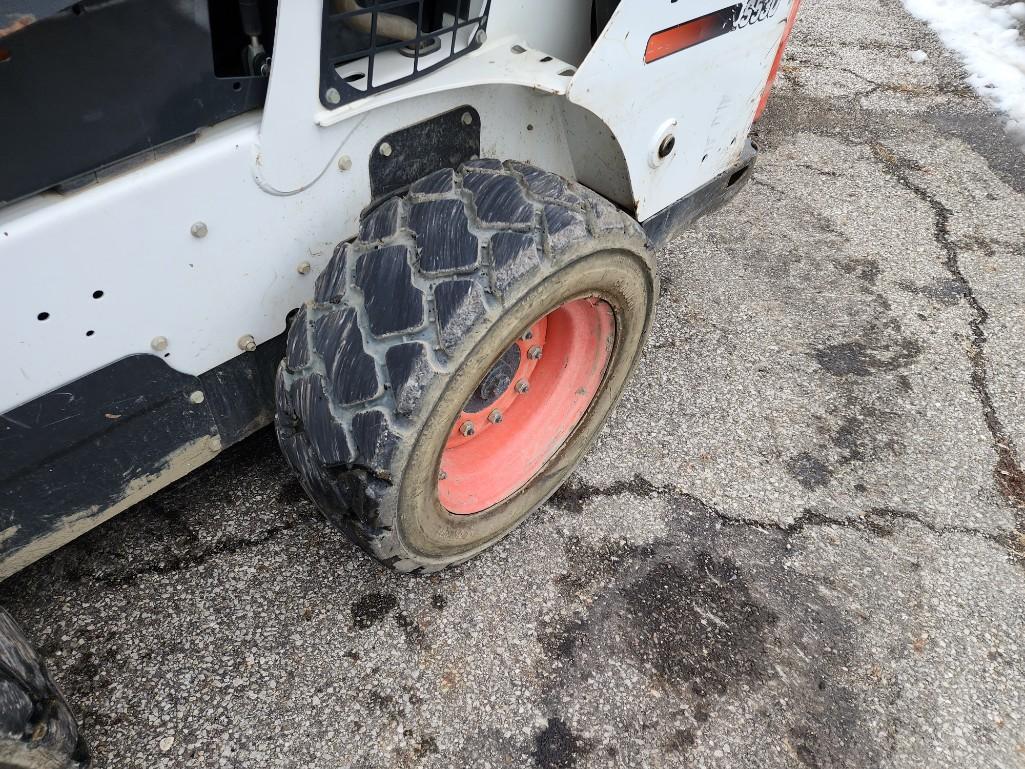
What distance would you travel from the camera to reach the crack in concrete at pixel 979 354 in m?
2.22

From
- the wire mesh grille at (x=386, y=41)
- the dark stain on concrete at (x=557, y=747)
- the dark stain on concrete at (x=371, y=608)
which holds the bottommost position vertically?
the dark stain on concrete at (x=557, y=747)

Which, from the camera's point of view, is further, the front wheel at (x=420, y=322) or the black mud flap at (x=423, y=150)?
the black mud flap at (x=423, y=150)

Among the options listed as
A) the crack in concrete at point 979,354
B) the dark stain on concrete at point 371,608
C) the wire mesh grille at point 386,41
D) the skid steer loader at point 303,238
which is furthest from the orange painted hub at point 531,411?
the crack in concrete at point 979,354

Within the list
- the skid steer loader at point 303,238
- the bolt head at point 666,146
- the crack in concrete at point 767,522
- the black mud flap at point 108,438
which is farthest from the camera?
the crack in concrete at point 767,522

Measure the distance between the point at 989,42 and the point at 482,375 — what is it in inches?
199

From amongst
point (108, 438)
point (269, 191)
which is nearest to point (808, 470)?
point (269, 191)

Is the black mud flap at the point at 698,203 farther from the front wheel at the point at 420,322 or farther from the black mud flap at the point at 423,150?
the black mud flap at the point at 423,150

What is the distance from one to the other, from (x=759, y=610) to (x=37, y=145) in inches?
68.8

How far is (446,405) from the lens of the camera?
1.38 metres

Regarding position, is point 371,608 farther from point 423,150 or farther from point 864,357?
point 864,357

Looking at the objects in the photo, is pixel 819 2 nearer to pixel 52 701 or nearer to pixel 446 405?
pixel 446 405

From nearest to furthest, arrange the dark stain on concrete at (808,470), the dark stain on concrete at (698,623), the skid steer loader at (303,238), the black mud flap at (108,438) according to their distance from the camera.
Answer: the skid steer loader at (303,238), the black mud flap at (108,438), the dark stain on concrete at (698,623), the dark stain on concrete at (808,470)

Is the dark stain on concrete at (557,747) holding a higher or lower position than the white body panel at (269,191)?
lower

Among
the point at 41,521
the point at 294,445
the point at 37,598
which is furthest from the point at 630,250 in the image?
the point at 37,598
